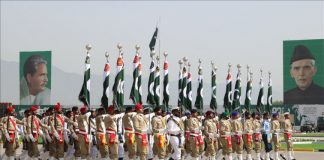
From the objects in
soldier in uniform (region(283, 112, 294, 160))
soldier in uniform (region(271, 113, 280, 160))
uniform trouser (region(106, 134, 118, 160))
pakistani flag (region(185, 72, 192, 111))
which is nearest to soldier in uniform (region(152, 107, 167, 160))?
uniform trouser (region(106, 134, 118, 160))

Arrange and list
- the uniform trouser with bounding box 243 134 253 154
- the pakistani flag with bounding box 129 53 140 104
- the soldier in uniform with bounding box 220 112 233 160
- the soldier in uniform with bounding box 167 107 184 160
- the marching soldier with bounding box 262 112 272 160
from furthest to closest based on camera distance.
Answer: the marching soldier with bounding box 262 112 272 160 → the pakistani flag with bounding box 129 53 140 104 → the uniform trouser with bounding box 243 134 253 154 → the soldier in uniform with bounding box 220 112 233 160 → the soldier in uniform with bounding box 167 107 184 160

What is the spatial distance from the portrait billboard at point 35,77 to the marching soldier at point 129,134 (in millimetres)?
51173

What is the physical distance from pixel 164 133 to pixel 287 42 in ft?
148

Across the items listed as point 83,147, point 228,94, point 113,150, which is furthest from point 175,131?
point 228,94

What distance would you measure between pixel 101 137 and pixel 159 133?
160 cm

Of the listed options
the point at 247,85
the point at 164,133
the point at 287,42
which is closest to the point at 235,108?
the point at 247,85

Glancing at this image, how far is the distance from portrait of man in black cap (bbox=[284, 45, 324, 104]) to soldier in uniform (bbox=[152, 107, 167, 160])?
45.2 meters

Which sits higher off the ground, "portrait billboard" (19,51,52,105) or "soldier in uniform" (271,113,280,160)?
"portrait billboard" (19,51,52,105)

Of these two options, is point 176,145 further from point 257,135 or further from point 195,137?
point 257,135

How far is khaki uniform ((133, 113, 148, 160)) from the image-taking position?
1746 cm

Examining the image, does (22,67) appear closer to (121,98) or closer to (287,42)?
(287,42)

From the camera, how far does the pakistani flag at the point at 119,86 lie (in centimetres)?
2120

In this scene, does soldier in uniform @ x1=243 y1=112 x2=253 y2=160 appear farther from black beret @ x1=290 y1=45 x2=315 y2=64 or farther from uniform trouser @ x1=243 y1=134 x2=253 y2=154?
black beret @ x1=290 y1=45 x2=315 y2=64

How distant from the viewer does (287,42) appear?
6156cm
